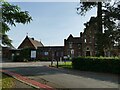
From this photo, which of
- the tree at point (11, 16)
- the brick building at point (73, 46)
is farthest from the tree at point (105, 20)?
the brick building at point (73, 46)

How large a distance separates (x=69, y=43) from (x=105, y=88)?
259 feet

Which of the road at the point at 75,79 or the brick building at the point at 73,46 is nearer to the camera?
the road at the point at 75,79

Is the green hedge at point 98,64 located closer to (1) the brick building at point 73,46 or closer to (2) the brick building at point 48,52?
(1) the brick building at point 73,46

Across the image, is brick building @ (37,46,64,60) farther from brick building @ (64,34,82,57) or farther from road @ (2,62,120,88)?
road @ (2,62,120,88)

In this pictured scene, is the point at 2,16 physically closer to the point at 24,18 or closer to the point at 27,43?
the point at 24,18

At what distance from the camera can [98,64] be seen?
30766 mm

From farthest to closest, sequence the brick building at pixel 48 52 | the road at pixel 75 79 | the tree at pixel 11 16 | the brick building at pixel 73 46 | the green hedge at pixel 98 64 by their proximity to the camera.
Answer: the brick building at pixel 48 52
the brick building at pixel 73 46
the green hedge at pixel 98 64
the road at pixel 75 79
the tree at pixel 11 16

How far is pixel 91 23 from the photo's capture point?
133 feet

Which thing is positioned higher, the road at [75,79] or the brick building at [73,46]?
the brick building at [73,46]

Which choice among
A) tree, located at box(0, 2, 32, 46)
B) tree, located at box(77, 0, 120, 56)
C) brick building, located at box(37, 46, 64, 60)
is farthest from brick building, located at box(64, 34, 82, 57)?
tree, located at box(0, 2, 32, 46)

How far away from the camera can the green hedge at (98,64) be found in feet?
90.9

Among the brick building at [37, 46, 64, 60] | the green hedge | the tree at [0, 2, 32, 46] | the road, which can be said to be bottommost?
the road

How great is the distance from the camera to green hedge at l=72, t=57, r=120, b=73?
27.7 m

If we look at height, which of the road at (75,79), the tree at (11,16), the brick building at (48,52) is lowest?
the road at (75,79)
